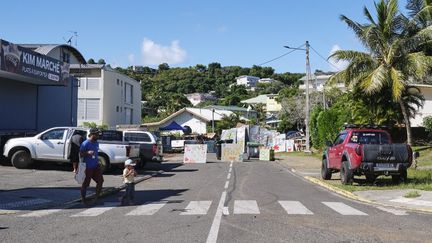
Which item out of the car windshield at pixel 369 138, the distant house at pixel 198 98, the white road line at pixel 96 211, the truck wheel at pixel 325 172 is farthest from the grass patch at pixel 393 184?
the distant house at pixel 198 98

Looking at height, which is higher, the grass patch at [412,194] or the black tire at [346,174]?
the black tire at [346,174]

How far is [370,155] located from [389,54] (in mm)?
14405

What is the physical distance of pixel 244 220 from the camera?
10.4 metres

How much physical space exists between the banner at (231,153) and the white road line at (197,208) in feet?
83.6

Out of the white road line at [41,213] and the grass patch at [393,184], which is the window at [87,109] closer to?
the grass patch at [393,184]

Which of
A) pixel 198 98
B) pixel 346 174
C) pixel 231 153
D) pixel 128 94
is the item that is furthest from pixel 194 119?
pixel 198 98

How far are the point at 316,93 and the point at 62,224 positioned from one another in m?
65.2

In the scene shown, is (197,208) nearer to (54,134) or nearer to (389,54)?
(54,134)

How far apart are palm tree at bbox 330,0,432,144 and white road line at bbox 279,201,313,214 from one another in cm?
1730

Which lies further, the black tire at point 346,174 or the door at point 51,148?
the door at point 51,148

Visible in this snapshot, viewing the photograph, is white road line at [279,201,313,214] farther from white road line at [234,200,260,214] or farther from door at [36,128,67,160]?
door at [36,128,67,160]

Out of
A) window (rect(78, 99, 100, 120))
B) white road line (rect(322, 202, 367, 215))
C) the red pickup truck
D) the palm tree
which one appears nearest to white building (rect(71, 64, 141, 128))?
window (rect(78, 99, 100, 120))

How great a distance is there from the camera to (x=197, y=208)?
12.2 metres

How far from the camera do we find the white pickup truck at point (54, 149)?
22.0m
